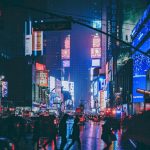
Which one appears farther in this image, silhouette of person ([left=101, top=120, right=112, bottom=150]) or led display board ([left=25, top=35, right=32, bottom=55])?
led display board ([left=25, top=35, right=32, bottom=55])

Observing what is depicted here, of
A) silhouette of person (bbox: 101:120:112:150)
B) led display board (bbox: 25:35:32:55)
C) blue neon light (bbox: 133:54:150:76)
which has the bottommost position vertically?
silhouette of person (bbox: 101:120:112:150)

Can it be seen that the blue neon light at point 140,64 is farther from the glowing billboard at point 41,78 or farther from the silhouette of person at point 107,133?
the silhouette of person at point 107,133

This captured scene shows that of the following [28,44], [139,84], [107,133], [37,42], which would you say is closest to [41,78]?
[37,42]

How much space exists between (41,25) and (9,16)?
131512mm

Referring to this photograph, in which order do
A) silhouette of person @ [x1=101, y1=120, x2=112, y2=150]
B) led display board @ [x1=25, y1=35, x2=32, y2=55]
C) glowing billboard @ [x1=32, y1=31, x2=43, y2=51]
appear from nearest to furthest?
1. silhouette of person @ [x1=101, y1=120, x2=112, y2=150]
2. led display board @ [x1=25, y1=35, x2=32, y2=55]
3. glowing billboard @ [x1=32, y1=31, x2=43, y2=51]

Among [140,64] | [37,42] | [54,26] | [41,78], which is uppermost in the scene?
[37,42]

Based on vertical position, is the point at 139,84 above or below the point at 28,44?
below

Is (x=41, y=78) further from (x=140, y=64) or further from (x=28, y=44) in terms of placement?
(x=140, y=64)

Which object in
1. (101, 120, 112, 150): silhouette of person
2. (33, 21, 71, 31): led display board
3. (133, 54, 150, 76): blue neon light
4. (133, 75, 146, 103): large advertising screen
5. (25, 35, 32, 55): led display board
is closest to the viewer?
(33, 21, 71, 31): led display board

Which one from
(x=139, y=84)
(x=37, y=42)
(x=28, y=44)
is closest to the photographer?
(x=139, y=84)

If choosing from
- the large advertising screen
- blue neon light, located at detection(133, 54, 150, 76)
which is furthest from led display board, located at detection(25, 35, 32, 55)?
the large advertising screen

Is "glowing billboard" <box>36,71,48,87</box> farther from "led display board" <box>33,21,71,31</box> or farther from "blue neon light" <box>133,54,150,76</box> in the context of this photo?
"led display board" <box>33,21,71,31</box>

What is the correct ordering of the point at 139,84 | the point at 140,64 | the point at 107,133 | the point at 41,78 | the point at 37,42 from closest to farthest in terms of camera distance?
the point at 107,133 < the point at 140,64 < the point at 139,84 < the point at 37,42 < the point at 41,78

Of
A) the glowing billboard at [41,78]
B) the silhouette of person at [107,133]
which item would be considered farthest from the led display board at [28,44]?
the silhouette of person at [107,133]
